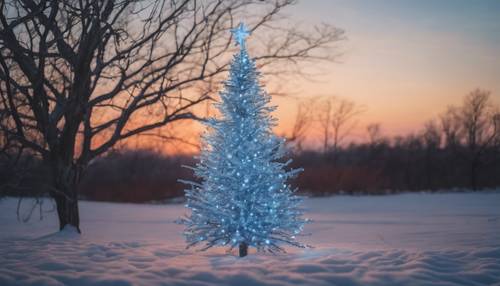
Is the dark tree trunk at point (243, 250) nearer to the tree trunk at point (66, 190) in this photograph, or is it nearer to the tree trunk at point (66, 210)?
the tree trunk at point (66, 190)

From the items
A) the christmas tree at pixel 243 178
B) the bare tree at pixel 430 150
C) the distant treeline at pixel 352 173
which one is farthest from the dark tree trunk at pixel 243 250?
the bare tree at pixel 430 150

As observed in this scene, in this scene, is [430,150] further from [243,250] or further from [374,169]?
[243,250]

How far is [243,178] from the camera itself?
20.9 ft

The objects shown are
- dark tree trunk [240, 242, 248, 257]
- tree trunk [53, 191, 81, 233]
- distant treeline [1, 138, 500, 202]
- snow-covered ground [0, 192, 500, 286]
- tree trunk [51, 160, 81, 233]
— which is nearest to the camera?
snow-covered ground [0, 192, 500, 286]

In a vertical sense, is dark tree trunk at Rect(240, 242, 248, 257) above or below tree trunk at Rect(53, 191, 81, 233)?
below

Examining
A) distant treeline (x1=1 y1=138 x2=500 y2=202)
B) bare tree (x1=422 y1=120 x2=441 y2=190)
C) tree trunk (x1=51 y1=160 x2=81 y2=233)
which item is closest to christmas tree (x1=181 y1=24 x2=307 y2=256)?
tree trunk (x1=51 y1=160 x2=81 y2=233)

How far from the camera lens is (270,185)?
6.41 meters

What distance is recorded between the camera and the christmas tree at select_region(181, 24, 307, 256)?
6.34 meters

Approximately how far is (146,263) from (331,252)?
9.67ft

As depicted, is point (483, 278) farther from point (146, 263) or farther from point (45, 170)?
point (45, 170)

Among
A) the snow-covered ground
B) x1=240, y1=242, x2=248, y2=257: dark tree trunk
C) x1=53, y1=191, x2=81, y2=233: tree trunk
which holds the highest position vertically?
x1=53, y1=191, x2=81, y2=233: tree trunk

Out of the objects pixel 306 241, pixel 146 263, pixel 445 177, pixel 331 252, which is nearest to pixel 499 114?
pixel 445 177

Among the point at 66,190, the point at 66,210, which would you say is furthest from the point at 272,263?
the point at 66,210

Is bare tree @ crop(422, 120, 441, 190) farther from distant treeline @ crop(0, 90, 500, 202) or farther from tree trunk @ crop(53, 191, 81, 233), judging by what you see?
tree trunk @ crop(53, 191, 81, 233)
